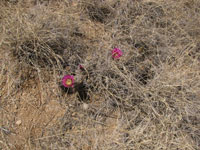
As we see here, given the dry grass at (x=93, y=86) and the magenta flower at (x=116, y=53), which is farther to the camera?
the magenta flower at (x=116, y=53)

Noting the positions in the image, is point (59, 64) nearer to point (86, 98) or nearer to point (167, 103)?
point (86, 98)

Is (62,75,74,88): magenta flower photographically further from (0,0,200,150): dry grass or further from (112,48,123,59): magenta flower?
(112,48,123,59): magenta flower

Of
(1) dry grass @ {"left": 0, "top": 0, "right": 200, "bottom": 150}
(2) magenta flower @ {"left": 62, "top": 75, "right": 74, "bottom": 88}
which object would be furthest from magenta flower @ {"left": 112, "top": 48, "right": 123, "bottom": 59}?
(2) magenta flower @ {"left": 62, "top": 75, "right": 74, "bottom": 88}

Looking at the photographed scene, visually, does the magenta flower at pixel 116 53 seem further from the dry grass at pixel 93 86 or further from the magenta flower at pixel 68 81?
the magenta flower at pixel 68 81

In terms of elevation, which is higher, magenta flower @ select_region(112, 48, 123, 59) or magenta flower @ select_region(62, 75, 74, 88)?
magenta flower @ select_region(112, 48, 123, 59)

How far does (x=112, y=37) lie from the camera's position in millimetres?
1857

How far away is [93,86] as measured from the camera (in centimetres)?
157

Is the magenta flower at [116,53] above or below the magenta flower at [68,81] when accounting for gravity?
above

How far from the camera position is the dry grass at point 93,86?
1.40 meters

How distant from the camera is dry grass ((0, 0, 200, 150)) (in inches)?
54.9

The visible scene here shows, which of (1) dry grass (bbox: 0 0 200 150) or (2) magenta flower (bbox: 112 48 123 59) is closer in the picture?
(1) dry grass (bbox: 0 0 200 150)

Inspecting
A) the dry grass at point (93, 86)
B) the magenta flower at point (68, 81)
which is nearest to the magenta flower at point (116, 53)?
the dry grass at point (93, 86)

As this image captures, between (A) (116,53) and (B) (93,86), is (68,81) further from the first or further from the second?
(A) (116,53)

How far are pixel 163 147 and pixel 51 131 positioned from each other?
0.78 meters
